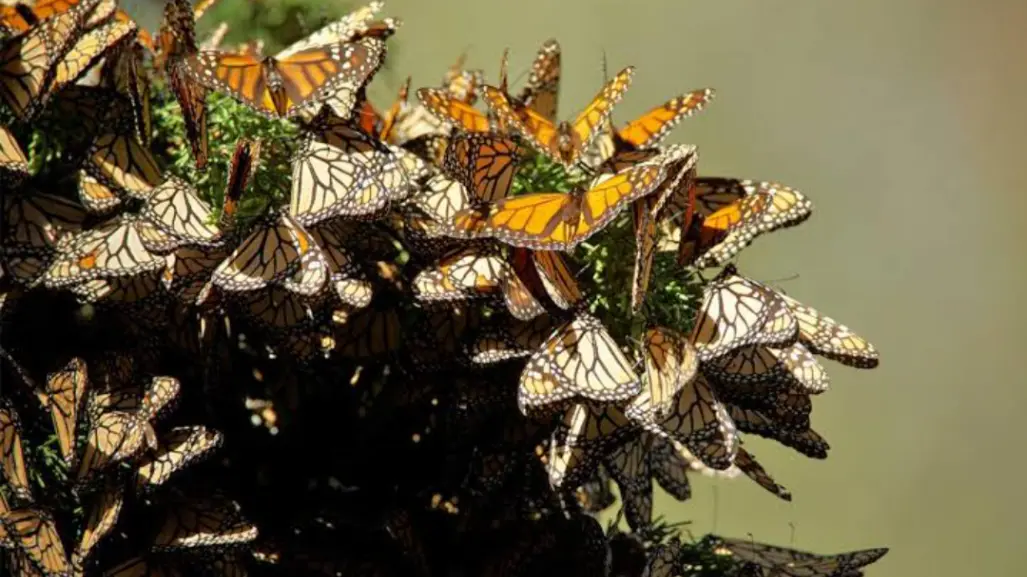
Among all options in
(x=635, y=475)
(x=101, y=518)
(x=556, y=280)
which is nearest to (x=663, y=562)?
(x=635, y=475)

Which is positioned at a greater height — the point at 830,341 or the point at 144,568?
the point at 830,341

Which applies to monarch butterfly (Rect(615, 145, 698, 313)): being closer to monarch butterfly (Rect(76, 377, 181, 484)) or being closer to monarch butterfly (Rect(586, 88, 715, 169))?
monarch butterfly (Rect(586, 88, 715, 169))

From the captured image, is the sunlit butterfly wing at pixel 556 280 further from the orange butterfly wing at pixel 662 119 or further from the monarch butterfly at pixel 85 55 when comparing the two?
the monarch butterfly at pixel 85 55

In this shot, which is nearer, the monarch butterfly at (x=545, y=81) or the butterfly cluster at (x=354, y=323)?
the butterfly cluster at (x=354, y=323)

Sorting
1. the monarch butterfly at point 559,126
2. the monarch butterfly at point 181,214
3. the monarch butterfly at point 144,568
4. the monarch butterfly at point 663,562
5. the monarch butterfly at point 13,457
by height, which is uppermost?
the monarch butterfly at point 559,126

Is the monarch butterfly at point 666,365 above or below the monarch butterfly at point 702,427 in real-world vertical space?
above

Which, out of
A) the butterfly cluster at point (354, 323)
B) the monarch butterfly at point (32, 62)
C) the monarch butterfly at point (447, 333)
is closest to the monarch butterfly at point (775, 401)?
the butterfly cluster at point (354, 323)

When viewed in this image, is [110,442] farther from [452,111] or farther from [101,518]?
[452,111]
